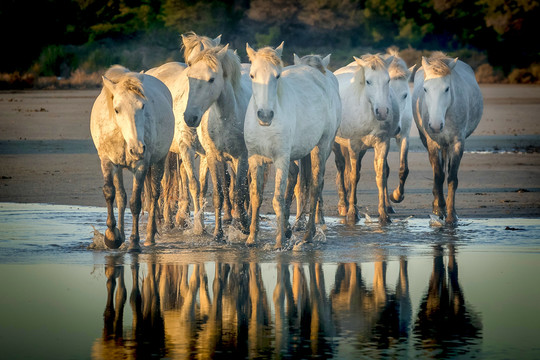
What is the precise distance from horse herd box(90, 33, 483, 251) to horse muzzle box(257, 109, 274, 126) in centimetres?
1

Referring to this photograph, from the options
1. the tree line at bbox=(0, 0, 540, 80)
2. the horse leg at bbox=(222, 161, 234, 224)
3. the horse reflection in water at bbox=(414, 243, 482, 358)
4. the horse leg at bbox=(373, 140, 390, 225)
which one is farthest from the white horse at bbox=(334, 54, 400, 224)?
the tree line at bbox=(0, 0, 540, 80)

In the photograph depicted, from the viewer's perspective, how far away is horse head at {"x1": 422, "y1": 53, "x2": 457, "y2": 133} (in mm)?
12664

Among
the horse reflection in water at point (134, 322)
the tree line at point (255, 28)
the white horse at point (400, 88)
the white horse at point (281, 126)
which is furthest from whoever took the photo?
the tree line at point (255, 28)

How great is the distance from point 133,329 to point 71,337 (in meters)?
0.40

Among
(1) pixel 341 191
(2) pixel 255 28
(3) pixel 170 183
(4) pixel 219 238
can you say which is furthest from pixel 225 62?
(2) pixel 255 28

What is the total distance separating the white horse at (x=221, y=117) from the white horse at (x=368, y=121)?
171 centimetres

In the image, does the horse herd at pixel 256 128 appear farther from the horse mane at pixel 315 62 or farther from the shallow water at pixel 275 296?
the shallow water at pixel 275 296

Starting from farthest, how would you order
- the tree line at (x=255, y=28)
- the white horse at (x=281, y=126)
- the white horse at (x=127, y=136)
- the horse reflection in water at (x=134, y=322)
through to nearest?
the tree line at (x=255, y=28)
the white horse at (x=281, y=126)
the white horse at (x=127, y=136)
the horse reflection in water at (x=134, y=322)

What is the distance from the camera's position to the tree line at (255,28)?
54875 mm

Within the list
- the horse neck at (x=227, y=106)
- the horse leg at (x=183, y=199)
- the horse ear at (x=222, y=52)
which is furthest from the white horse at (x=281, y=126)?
the horse leg at (x=183, y=199)

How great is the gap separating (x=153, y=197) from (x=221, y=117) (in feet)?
3.61

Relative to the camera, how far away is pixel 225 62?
37.4ft

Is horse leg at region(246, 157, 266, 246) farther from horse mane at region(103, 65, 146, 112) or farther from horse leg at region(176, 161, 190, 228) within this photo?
horse leg at region(176, 161, 190, 228)

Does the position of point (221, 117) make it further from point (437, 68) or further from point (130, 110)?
point (437, 68)
